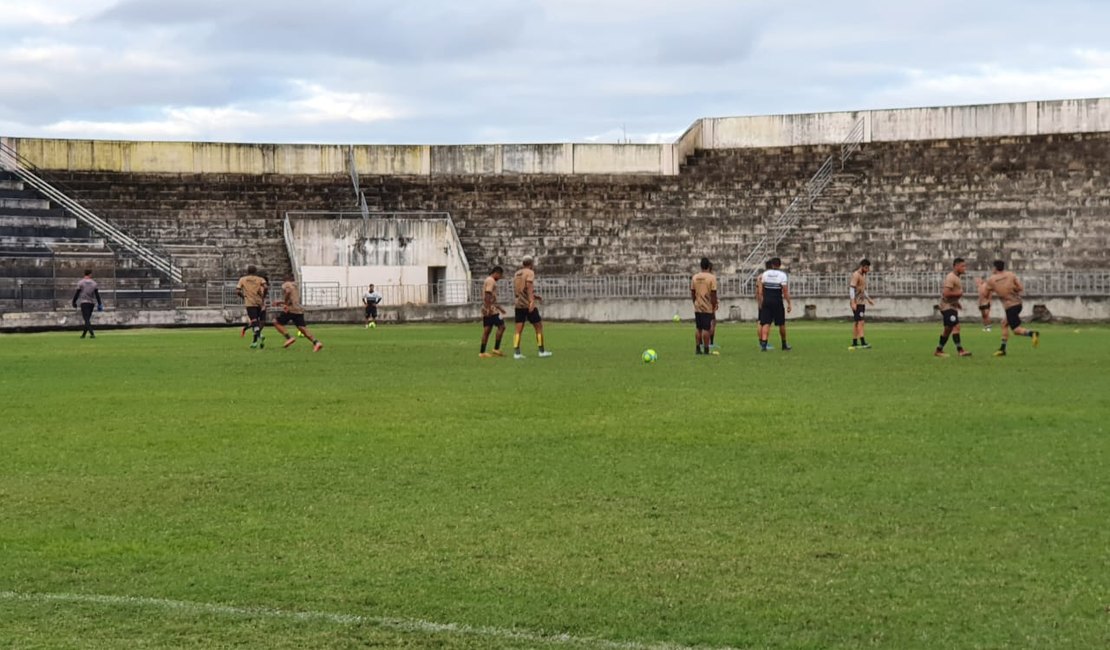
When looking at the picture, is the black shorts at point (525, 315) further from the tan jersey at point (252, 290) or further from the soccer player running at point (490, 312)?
the tan jersey at point (252, 290)

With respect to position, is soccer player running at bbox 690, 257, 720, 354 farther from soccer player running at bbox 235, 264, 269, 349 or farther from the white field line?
the white field line

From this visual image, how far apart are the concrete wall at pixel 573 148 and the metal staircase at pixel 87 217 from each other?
0.47 m

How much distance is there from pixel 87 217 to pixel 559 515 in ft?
131

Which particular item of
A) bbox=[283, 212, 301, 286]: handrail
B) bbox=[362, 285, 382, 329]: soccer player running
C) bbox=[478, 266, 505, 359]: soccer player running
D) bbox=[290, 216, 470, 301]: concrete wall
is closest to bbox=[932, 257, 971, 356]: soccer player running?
bbox=[478, 266, 505, 359]: soccer player running

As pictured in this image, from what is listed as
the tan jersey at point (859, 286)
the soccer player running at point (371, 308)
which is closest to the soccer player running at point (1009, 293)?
the tan jersey at point (859, 286)

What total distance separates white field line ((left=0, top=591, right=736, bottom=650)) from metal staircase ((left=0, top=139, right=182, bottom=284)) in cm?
3691

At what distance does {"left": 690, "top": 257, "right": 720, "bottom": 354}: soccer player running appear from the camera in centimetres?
2388

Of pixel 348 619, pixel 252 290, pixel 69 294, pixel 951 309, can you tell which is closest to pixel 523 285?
pixel 252 290

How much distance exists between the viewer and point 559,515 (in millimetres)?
8594

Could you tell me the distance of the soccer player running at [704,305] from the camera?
2388cm

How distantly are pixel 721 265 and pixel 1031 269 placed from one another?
9097 millimetres

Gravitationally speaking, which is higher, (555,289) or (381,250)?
(381,250)

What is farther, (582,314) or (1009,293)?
(582,314)

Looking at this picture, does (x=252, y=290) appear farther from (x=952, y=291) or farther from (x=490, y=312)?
(x=952, y=291)
